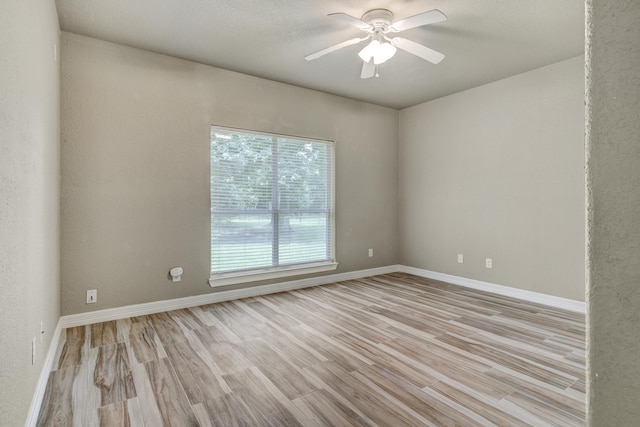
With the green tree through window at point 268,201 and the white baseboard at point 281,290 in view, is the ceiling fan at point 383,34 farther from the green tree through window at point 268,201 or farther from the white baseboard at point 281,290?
the white baseboard at point 281,290

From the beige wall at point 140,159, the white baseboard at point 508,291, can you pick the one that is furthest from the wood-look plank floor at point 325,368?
the beige wall at point 140,159

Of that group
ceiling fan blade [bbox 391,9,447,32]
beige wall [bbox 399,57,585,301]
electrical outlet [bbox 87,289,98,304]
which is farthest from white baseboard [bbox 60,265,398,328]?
ceiling fan blade [bbox 391,9,447,32]

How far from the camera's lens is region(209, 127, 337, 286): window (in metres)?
3.89

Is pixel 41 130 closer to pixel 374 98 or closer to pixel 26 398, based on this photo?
pixel 26 398

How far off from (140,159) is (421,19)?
9.60 ft

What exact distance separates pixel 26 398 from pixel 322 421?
4.78ft

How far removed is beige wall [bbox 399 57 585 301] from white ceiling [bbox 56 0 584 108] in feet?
1.51

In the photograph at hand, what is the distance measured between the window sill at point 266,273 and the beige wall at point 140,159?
5.9 inches

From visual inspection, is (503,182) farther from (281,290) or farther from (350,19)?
(281,290)

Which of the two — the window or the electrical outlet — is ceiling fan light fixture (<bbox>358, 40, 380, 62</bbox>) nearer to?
the window

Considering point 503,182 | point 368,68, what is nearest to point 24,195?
point 368,68

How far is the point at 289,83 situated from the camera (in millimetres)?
4309

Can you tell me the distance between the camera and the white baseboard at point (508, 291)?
3562 mm

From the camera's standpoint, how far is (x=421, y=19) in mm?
2451
